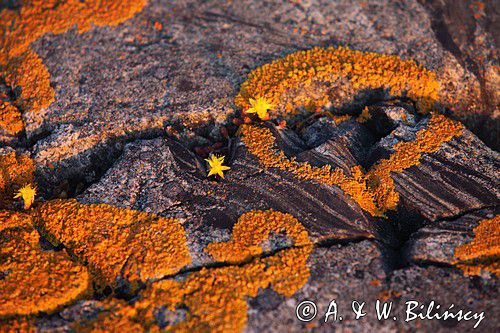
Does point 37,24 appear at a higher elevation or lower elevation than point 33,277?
higher

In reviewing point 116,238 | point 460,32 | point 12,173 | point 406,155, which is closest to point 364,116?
point 406,155

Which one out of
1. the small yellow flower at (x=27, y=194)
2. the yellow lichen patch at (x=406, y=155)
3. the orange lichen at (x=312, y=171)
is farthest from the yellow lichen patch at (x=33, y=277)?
the yellow lichen patch at (x=406, y=155)

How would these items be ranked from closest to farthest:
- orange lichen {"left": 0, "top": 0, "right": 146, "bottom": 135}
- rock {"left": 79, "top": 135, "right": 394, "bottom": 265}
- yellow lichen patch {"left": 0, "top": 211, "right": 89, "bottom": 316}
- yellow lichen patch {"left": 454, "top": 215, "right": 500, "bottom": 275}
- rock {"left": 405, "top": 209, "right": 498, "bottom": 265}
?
yellow lichen patch {"left": 0, "top": 211, "right": 89, "bottom": 316}, yellow lichen patch {"left": 454, "top": 215, "right": 500, "bottom": 275}, rock {"left": 405, "top": 209, "right": 498, "bottom": 265}, rock {"left": 79, "top": 135, "right": 394, "bottom": 265}, orange lichen {"left": 0, "top": 0, "right": 146, "bottom": 135}

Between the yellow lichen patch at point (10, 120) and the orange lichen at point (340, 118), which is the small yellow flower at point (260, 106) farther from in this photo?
the yellow lichen patch at point (10, 120)

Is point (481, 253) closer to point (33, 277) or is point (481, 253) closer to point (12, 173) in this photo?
point (33, 277)

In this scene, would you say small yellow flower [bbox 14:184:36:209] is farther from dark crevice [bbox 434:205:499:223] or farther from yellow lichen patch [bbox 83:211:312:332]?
dark crevice [bbox 434:205:499:223]

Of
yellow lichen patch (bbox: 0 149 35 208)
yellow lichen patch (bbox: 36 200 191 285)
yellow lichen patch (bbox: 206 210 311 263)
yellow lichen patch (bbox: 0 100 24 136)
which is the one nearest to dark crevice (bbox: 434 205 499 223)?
yellow lichen patch (bbox: 206 210 311 263)

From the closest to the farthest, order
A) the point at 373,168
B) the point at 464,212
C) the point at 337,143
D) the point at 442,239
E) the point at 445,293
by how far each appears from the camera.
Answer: the point at 445,293 < the point at 442,239 < the point at 464,212 < the point at 373,168 < the point at 337,143

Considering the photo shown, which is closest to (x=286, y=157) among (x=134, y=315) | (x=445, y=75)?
(x=134, y=315)
